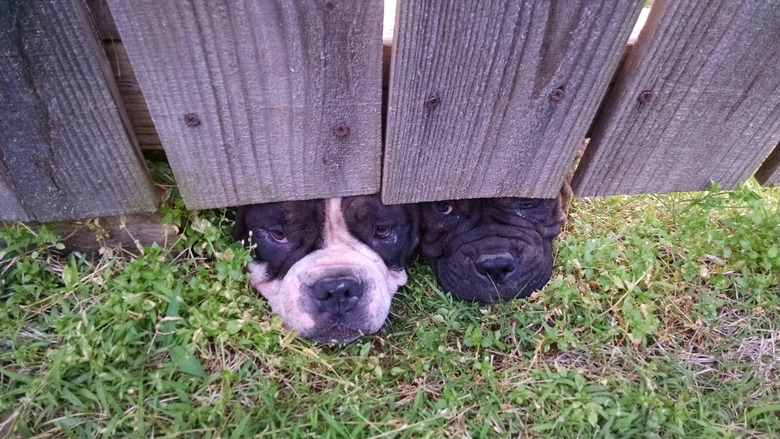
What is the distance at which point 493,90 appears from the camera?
184 cm

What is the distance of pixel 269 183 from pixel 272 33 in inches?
23.3

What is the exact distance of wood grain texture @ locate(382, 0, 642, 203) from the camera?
1659 mm

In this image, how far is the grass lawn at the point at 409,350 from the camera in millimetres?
1853

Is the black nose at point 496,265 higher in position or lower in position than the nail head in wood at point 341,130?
lower

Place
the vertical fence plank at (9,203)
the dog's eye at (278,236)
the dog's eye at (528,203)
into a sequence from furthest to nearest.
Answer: the dog's eye at (528,203)
the dog's eye at (278,236)
the vertical fence plank at (9,203)

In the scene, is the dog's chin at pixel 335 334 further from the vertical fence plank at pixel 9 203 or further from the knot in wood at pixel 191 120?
the vertical fence plank at pixel 9 203

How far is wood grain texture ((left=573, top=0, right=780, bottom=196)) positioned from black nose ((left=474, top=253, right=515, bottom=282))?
407 mm

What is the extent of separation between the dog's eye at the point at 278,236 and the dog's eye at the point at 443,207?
66 centimetres

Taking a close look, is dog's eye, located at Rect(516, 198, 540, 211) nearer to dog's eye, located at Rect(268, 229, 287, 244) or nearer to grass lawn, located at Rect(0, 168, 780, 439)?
grass lawn, located at Rect(0, 168, 780, 439)

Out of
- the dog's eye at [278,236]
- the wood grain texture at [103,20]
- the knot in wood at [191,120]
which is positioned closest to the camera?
the wood grain texture at [103,20]

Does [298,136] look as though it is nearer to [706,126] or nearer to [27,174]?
[27,174]

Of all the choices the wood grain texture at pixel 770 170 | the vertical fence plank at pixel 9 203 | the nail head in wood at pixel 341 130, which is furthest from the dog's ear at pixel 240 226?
the wood grain texture at pixel 770 170

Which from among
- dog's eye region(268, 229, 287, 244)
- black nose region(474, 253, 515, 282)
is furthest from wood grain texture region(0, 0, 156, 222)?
black nose region(474, 253, 515, 282)

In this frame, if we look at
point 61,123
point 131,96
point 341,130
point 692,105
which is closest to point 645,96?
point 692,105
